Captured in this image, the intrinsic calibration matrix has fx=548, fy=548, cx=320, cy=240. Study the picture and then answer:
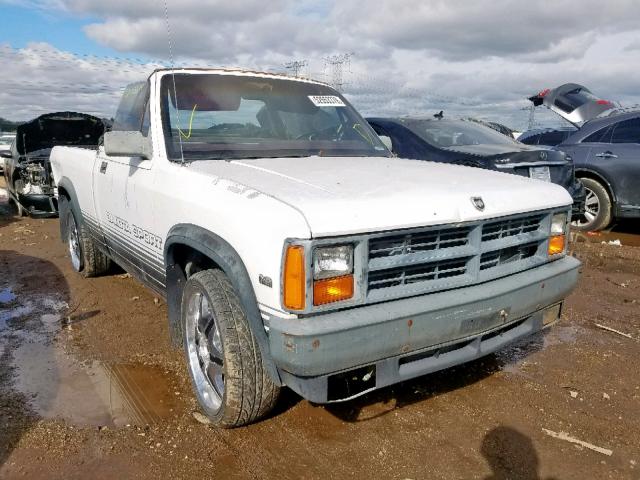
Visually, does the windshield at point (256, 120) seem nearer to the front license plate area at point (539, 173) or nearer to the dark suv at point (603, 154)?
the front license plate area at point (539, 173)

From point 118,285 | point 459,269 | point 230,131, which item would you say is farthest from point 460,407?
point 118,285

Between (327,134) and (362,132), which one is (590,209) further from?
(327,134)

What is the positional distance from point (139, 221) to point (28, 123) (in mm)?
7071

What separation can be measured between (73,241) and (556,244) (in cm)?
494

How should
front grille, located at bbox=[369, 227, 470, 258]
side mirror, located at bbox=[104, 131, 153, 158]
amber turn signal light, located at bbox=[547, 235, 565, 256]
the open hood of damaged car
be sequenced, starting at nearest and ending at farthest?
front grille, located at bbox=[369, 227, 470, 258], amber turn signal light, located at bbox=[547, 235, 565, 256], side mirror, located at bbox=[104, 131, 153, 158], the open hood of damaged car

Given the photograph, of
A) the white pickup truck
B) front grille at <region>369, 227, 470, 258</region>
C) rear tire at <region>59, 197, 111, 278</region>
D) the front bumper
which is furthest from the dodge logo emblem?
rear tire at <region>59, 197, 111, 278</region>

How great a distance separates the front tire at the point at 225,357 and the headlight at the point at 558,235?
180cm

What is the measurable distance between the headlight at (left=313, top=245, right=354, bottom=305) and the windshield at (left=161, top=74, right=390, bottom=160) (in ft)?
4.56

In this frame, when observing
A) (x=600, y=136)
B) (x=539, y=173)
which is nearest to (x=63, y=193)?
(x=539, y=173)

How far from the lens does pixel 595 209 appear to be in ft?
27.5

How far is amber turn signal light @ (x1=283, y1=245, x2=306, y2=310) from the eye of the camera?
226 centimetres

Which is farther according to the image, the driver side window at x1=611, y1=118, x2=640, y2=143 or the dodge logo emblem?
the driver side window at x1=611, y1=118, x2=640, y2=143

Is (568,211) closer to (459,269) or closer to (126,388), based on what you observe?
(459,269)

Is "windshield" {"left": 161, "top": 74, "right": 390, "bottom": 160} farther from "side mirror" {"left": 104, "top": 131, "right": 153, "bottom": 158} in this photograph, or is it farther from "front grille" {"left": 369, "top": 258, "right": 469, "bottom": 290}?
"front grille" {"left": 369, "top": 258, "right": 469, "bottom": 290}
